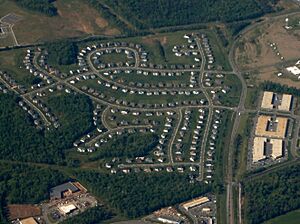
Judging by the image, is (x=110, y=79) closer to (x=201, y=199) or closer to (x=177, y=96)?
(x=177, y=96)

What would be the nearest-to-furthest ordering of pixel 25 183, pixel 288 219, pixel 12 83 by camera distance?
pixel 288 219, pixel 25 183, pixel 12 83

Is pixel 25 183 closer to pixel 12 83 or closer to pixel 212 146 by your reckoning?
pixel 12 83

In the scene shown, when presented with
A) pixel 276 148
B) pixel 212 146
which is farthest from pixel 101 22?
pixel 276 148

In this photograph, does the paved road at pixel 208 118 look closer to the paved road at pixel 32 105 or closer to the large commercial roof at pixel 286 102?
the large commercial roof at pixel 286 102

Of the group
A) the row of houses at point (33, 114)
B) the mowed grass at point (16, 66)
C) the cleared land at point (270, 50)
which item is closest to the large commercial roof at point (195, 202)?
the row of houses at point (33, 114)

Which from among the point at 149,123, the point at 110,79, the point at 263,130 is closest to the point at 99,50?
the point at 110,79
